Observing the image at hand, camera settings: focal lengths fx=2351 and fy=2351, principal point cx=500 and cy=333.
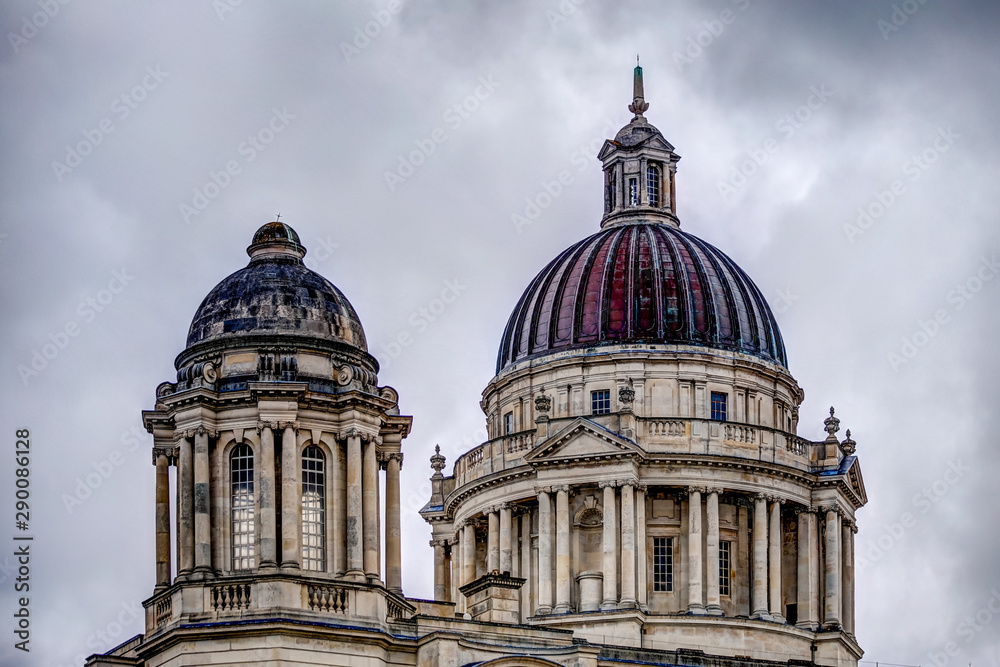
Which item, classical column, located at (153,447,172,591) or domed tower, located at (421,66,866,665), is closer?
classical column, located at (153,447,172,591)

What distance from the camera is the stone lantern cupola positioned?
103750mm

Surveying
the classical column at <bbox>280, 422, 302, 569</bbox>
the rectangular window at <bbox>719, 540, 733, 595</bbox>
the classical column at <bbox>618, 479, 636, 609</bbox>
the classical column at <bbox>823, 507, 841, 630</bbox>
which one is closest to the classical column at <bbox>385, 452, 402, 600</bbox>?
the classical column at <bbox>280, 422, 302, 569</bbox>

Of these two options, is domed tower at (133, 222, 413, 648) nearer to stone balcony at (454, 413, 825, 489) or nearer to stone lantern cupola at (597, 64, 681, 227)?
stone balcony at (454, 413, 825, 489)

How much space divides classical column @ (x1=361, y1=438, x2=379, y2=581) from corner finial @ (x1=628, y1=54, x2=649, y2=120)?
4101 centimetres

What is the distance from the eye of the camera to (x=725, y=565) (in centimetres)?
9400

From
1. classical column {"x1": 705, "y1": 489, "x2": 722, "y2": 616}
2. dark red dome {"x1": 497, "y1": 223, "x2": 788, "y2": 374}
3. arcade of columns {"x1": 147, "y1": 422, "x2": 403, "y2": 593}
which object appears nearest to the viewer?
arcade of columns {"x1": 147, "y1": 422, "x2": 403, "y2": 593}

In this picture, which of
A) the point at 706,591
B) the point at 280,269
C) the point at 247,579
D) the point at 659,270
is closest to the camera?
the point at 247,579

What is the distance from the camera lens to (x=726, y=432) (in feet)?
308

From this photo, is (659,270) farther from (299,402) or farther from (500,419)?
(299,402)

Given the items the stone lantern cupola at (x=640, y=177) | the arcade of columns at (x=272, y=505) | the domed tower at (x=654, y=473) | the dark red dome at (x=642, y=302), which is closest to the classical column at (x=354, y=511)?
the arcade of columns at (x=272, y=505)

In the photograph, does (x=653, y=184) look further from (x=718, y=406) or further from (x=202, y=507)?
(x=202, y=507)

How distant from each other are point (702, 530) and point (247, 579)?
30578 millimetres

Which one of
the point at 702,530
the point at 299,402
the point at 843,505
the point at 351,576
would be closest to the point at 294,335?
the point at 299,402

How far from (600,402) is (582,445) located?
422 centimetres
